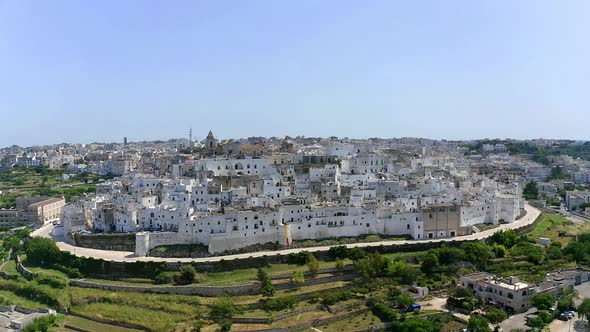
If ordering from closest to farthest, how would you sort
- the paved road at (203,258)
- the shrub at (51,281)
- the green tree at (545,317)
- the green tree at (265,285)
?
the green tree at (545,317), the green tree at (265,285), the shrub at (51,281), the paved road at (203,258)

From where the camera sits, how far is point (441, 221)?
100ft

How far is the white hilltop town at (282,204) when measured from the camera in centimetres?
2808

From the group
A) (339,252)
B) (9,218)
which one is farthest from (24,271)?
(339,252)

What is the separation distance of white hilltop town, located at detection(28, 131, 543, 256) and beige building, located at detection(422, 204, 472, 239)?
58mm

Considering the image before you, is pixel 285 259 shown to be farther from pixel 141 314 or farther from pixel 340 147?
pixel 340 147

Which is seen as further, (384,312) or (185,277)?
(185,277)

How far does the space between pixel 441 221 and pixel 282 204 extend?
9.30 metres

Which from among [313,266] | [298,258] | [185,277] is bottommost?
[185,277]

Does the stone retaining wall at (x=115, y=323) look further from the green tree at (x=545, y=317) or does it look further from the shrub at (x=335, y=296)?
the green tree at (x=545, y=317)

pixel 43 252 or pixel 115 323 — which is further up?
pixel 43 252

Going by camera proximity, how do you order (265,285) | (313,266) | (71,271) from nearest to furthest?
1. (265,285)
2. (313,266)
3. (71,271)

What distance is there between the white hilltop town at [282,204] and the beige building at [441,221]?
58 millimetres

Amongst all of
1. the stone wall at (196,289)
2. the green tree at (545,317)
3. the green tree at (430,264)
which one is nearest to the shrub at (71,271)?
the stone wall at (196,289)

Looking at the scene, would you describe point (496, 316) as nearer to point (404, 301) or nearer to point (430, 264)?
point (404, 301)
